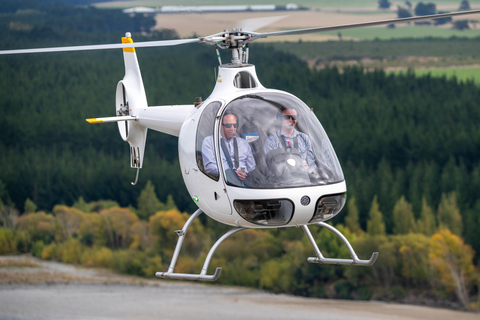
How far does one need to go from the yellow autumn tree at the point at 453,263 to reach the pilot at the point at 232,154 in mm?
34235

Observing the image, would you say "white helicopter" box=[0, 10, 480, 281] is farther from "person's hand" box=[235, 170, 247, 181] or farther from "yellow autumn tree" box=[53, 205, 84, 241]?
"yellow autumn tree" box=[53, 205, 84, 241]

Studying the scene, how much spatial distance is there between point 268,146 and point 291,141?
0.91 feet

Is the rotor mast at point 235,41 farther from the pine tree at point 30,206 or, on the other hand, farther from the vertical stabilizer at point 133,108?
the pine tree at point 30,206

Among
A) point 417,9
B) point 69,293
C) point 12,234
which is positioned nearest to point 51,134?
point 12,234

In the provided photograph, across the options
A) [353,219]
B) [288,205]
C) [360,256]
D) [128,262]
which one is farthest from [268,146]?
[128,262]

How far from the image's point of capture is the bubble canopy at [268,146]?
799cm

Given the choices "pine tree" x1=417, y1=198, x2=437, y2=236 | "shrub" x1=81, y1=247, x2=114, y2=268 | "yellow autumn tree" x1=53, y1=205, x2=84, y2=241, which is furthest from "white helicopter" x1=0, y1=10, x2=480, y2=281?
"yellow autumn tree" x1=53, y1=205, x2=84, y2=241

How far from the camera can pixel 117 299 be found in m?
49.6

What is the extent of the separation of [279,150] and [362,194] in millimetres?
34812

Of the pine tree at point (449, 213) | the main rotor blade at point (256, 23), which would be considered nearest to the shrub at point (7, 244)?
the pine tree at point (449, 213)

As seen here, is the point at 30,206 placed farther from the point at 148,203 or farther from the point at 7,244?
the point at 148,203

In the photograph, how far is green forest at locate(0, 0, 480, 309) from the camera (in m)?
41.3

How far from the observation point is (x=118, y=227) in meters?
47.2

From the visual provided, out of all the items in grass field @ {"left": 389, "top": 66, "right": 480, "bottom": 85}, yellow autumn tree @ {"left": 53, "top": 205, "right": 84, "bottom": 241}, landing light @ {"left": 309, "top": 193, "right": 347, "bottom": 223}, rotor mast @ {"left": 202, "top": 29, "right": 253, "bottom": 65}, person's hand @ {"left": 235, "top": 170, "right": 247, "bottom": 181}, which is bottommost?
yellow autumn tree @ {"left": 53, "top": 205, "right": 84, "bottom": 241}
